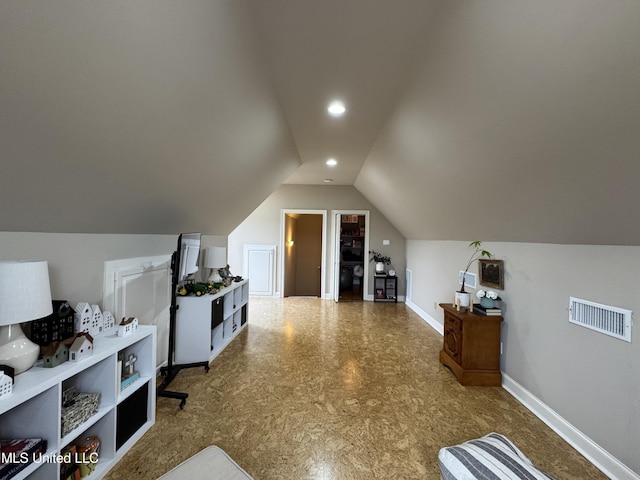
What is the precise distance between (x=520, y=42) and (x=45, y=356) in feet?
8.98

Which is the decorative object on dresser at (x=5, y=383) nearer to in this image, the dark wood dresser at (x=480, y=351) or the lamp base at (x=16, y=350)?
the lamp base at (x=16, y=350)

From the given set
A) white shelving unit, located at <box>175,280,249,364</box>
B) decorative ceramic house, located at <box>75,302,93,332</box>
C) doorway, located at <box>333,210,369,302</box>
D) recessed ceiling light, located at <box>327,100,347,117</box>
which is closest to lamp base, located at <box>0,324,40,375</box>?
decorative ceramic house, located at <box>75,302,93,332</box>

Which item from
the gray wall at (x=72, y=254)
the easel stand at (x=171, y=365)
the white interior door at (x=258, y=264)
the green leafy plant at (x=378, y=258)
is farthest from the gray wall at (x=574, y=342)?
the white interior door at (x=258, y=264)

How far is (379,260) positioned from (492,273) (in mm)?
3260

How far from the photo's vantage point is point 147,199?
2043 mm

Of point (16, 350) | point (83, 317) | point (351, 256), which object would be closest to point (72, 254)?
point (83, 317)

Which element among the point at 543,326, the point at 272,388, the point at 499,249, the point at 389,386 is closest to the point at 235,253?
the point at 272,388

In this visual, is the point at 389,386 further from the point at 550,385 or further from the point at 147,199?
the point at 147,199

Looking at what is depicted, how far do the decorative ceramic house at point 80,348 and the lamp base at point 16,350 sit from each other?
138mm

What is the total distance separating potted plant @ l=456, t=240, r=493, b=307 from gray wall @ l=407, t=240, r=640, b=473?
162 millimetres

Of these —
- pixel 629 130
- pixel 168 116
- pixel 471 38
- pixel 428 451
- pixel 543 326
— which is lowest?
pixel 428 451

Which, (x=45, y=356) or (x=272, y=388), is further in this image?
(x=272, y=388)

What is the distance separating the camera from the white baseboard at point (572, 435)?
5.34 feet

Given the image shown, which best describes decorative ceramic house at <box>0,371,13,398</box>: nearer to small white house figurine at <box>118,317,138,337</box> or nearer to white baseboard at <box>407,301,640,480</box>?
small white house figurine at <box>118,317,138,337</box>
